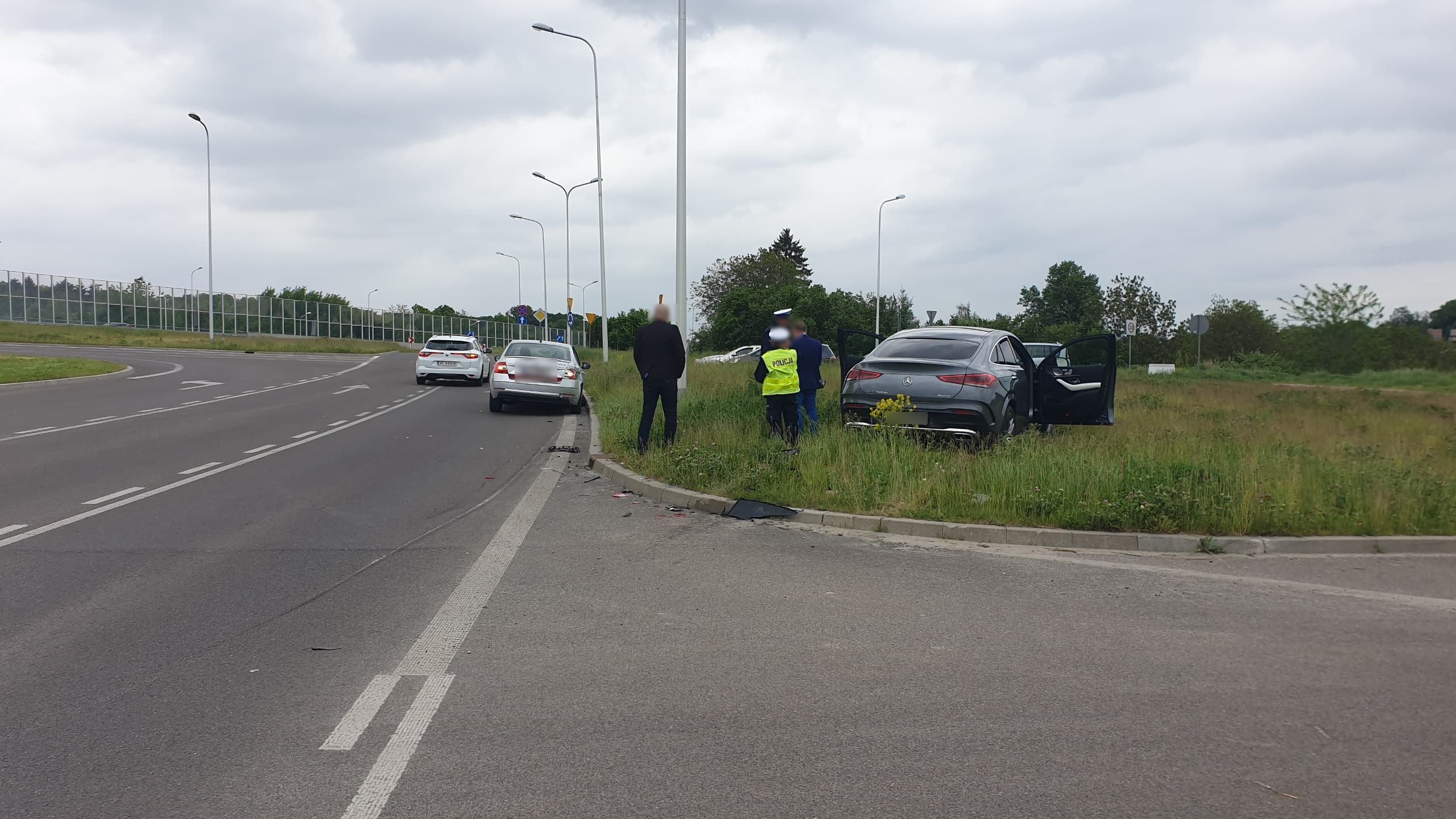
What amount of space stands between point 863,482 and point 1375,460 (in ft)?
18.6

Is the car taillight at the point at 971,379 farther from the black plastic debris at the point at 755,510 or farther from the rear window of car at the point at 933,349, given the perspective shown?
the black plastic debris at the point at 755,510

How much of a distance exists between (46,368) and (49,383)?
11.8 ft

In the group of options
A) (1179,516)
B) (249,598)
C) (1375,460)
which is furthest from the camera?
(1375,460)

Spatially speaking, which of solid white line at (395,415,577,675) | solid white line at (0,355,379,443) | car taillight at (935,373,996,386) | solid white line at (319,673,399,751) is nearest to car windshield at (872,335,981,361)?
car taillight at (935,373,996,386)

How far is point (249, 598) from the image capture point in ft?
18.5

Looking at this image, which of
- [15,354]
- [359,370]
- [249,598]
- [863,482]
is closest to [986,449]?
[863,482]

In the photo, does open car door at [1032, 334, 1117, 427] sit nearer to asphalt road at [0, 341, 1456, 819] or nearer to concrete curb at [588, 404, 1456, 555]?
concrete curb at [588, 404, 1456, 555]

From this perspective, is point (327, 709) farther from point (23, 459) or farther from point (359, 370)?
point (359, 370)

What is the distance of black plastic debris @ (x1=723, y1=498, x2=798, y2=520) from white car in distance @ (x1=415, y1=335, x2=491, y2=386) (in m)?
20.4

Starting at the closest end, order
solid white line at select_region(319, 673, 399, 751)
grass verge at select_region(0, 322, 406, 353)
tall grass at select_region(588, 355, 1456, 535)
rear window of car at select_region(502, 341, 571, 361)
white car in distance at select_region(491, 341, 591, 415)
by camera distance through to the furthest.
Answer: solid white line at select_region(319, 673, 399, 751), tall grass at select_region(588, 355, 1456, 535), white car in distance at select_region(491, 341, 591, 415), rear window of car at select_region(502, 341, 571, 361), grass verge at select_region(0, 322, 406, 353)

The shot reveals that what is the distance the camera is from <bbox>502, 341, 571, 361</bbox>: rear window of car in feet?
65.1

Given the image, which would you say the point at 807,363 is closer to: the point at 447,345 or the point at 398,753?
the point at 398,753

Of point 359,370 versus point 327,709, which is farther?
point 359,370

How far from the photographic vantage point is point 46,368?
1022 inches
